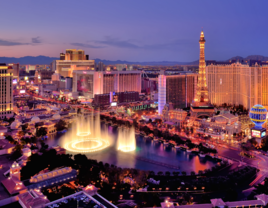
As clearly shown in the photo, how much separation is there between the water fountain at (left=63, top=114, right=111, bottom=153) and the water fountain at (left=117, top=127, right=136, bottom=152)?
1.13 m

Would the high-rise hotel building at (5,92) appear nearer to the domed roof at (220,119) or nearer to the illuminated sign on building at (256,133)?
the domed roof at (220,119)

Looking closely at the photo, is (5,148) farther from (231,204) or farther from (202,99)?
(202,99)

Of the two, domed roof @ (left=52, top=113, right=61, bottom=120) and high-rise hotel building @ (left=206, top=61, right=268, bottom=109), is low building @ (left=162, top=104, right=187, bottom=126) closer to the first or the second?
high-rise hotel building @ (left=206, top=61, right=268, bottom=109)

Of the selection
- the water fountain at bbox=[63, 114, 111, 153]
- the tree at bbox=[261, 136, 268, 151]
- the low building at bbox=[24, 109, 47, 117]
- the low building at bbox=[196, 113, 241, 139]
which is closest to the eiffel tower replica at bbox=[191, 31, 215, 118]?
the low building at bbox=[196, 113, 241, 139]

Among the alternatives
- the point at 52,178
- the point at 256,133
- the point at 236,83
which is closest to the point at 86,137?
the point at 52,178

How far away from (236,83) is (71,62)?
4297 cm

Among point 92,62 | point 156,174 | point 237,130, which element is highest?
point 92,62

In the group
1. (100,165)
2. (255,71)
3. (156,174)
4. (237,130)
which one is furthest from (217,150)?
(255,71)

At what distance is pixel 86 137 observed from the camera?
81.6 feet

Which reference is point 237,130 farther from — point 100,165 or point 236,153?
point 100,165

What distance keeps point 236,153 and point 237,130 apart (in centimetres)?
522

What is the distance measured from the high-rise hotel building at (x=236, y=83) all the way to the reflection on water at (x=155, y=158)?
49.9ft

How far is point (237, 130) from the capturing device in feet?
79.7

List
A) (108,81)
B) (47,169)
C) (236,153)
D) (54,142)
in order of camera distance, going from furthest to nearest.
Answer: (108,81)
(54,142)
(236,153)
(47,169)
